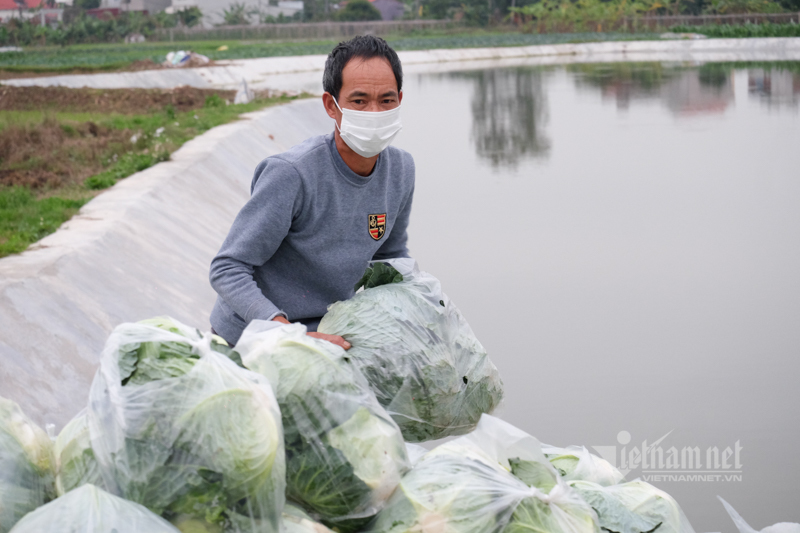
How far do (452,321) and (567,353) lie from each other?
13.9ft

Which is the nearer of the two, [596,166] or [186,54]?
[596,166]

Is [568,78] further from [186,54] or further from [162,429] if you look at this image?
[162,429]

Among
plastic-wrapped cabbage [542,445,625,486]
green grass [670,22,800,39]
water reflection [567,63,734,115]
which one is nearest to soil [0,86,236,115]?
water reflection [567,63,734,115]

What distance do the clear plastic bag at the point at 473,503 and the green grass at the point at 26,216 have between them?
17.0ft

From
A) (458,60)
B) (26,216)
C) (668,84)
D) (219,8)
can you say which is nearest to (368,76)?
(26,216)

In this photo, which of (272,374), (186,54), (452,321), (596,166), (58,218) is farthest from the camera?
(186,54)

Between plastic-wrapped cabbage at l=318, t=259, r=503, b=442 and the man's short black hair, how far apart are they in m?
0.66

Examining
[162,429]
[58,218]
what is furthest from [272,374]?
[58,218]

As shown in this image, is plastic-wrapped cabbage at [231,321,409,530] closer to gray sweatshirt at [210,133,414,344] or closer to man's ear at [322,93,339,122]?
gray sweatshirt at [210,133,414,344]

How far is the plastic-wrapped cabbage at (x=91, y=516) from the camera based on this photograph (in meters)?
1.51

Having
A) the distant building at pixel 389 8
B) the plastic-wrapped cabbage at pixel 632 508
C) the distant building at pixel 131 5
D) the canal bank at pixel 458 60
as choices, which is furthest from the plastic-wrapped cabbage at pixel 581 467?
the distant building at pixel 389 8

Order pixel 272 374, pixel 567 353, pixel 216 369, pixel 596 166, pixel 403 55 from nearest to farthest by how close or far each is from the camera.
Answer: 1. pixel 216 369
2. pixel 272 374
3. pixel 567 353
4. pixel 596 166
5. pixel 403 55

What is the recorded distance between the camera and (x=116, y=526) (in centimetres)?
150

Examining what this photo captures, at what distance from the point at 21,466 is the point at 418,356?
3.16ft
